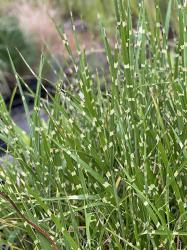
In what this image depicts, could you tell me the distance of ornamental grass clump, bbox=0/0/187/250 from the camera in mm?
1046

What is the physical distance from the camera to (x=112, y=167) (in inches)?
45.2

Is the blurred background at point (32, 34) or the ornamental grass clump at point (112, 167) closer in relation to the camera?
the ornamental grass clump at point (112, 167)

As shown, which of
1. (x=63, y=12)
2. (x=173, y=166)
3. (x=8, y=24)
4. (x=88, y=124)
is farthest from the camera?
(x=63, y=12)

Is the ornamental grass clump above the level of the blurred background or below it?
above

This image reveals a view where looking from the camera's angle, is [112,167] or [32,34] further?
[32,34]

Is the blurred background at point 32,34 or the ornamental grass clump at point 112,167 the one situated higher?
the ornamental grass clump at point 112,167

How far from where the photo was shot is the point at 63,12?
520 centimetres

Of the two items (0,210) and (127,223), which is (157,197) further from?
(0,210)

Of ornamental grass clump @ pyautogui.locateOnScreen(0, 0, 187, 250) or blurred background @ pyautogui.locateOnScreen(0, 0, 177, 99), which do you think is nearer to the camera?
ornamental grass clump @ pyautogui.locateOnScreen(0, 0, 187, 250)

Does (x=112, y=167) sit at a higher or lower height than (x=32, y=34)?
higher

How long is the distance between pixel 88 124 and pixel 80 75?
0.14 m

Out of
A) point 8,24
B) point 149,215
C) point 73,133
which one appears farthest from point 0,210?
point 8,24

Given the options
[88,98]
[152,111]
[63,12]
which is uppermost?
[88,98]

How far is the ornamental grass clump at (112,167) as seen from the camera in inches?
41.2
